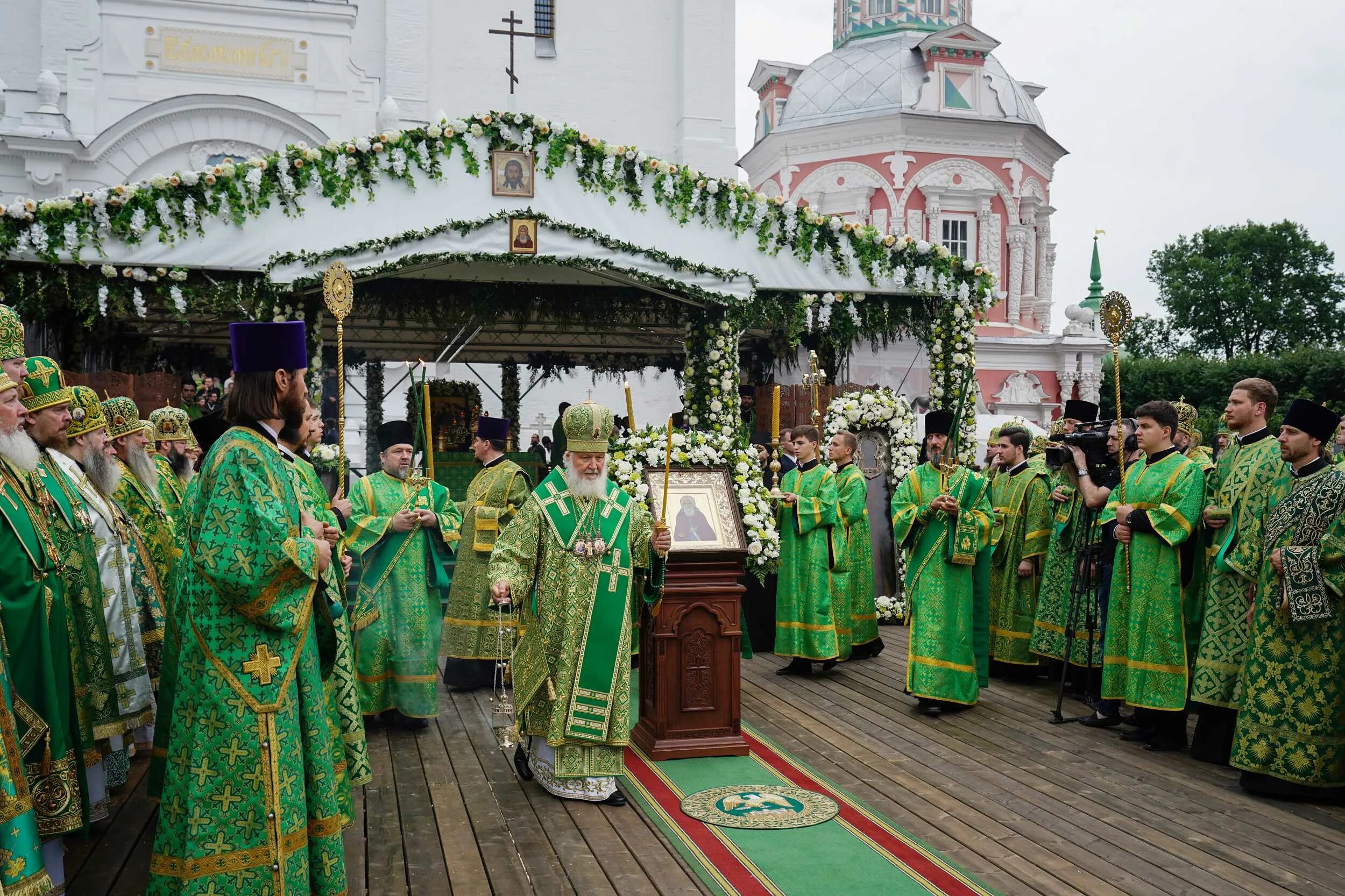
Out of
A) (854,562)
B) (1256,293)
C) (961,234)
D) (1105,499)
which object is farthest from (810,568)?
(1256,293)

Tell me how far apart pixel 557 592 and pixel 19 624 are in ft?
7.70

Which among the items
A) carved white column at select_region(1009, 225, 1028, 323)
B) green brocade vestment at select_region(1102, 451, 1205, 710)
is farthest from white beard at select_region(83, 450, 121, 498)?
carved white column at select_region(1009, 225, 1028, 323)

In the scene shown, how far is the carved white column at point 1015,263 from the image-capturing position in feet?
90.6

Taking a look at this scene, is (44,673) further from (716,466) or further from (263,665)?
(716,466)

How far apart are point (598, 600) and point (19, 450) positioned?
260 centimetres

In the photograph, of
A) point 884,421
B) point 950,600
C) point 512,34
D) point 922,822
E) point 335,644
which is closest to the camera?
point 335,644

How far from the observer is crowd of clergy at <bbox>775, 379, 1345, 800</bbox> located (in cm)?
522

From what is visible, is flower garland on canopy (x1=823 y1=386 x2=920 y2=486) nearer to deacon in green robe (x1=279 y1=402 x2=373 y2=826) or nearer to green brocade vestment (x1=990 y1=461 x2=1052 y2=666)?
green brocade vestment (x1=990 y1=461 x2=1052 y2=666)

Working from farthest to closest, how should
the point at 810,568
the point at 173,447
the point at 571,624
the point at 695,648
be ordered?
the point at 810,568 < the point at 173,447 < the point at 695,648 < the point at 571,624

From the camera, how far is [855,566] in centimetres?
882

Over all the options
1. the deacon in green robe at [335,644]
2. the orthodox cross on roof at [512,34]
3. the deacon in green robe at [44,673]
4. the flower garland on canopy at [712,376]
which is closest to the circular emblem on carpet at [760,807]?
the deacon in green robe at [335,644]

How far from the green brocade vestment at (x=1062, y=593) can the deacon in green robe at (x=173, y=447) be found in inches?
236

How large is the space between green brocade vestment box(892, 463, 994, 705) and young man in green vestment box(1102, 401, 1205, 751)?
875 mm

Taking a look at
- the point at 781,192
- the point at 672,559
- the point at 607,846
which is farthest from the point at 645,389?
the point at 607,846
